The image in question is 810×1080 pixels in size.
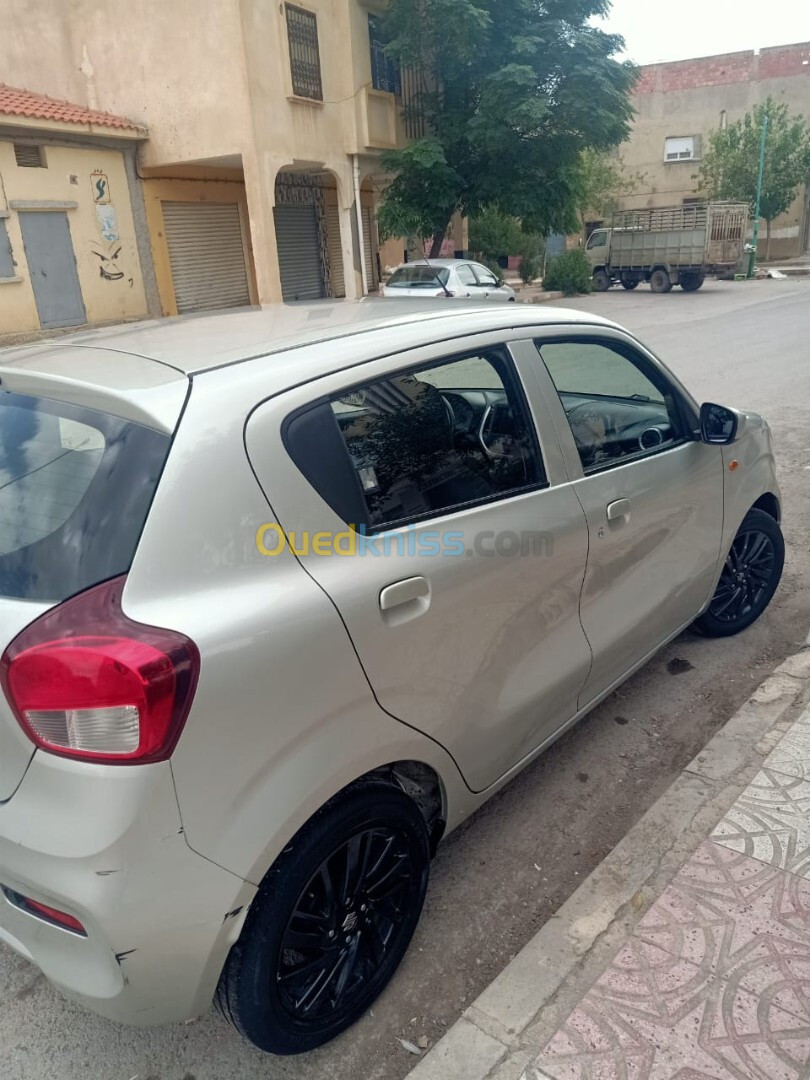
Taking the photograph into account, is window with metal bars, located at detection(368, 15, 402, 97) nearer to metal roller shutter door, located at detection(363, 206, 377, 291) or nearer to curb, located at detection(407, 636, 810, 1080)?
metal roller shutter door, located at detection(363, 206, 377, 291)

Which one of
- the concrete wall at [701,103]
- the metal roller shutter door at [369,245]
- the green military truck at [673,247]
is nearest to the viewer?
the metal roller shutter door at [369,245]

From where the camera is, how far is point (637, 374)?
328 cm

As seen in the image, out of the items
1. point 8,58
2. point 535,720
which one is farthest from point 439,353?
point 8,58

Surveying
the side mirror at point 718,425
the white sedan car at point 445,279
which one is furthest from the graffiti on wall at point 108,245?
the side mirror at point 718,425

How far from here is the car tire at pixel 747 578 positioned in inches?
148

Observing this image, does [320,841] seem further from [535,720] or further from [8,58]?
[8,58]

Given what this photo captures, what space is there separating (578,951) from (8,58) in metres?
21.0

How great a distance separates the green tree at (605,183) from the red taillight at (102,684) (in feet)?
109

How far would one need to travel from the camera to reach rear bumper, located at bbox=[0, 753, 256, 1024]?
156cm

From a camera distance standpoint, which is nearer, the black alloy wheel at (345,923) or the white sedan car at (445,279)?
the black alloy wheel at (345,923)

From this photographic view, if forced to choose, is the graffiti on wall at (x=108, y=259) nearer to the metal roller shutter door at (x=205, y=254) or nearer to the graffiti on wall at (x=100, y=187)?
the graffiti on wall at (x=100, y=187)

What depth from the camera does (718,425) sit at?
129 inches

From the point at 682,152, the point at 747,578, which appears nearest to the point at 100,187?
the point at 747,578

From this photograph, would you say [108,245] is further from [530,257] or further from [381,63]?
[530,257]
